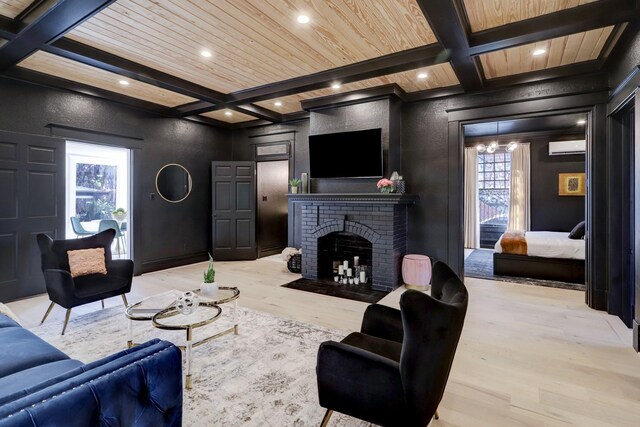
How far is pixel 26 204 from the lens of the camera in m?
4.12

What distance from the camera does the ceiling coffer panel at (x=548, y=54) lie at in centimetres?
317

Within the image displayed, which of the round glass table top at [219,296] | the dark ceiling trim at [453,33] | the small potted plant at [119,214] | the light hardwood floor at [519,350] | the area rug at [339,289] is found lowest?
the light hardwood floor at [519,350]

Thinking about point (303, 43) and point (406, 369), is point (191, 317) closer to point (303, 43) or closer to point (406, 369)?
point (406, 369)

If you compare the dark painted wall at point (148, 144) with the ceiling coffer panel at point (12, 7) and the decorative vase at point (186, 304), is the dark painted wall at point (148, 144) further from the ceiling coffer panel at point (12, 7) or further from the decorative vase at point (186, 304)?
the decorative vase at point (186, 304)

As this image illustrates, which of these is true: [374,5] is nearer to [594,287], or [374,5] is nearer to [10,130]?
[594,287]

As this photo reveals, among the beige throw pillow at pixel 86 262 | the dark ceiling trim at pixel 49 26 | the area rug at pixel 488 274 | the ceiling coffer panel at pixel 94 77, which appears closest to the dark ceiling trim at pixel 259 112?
the ceiling coffer panel at pixel 94 77

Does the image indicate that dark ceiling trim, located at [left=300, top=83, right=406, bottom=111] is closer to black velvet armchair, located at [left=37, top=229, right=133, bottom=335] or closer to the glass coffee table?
the glass coffee table

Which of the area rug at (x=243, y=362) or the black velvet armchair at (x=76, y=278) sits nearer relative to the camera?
the area rug at (x=243, y=362)

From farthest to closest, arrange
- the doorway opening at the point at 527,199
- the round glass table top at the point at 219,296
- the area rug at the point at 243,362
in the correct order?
the doorway opening at the point at 527,199
the round glass table top at the point at 219,296
the area rug at the point at 243,362

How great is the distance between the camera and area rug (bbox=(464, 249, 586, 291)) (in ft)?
15.6

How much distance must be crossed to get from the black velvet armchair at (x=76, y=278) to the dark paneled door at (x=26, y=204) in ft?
3.71

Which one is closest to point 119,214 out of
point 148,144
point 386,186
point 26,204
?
point 148,144

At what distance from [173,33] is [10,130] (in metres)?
2.75

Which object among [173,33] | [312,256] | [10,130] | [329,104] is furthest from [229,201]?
[173,33]
